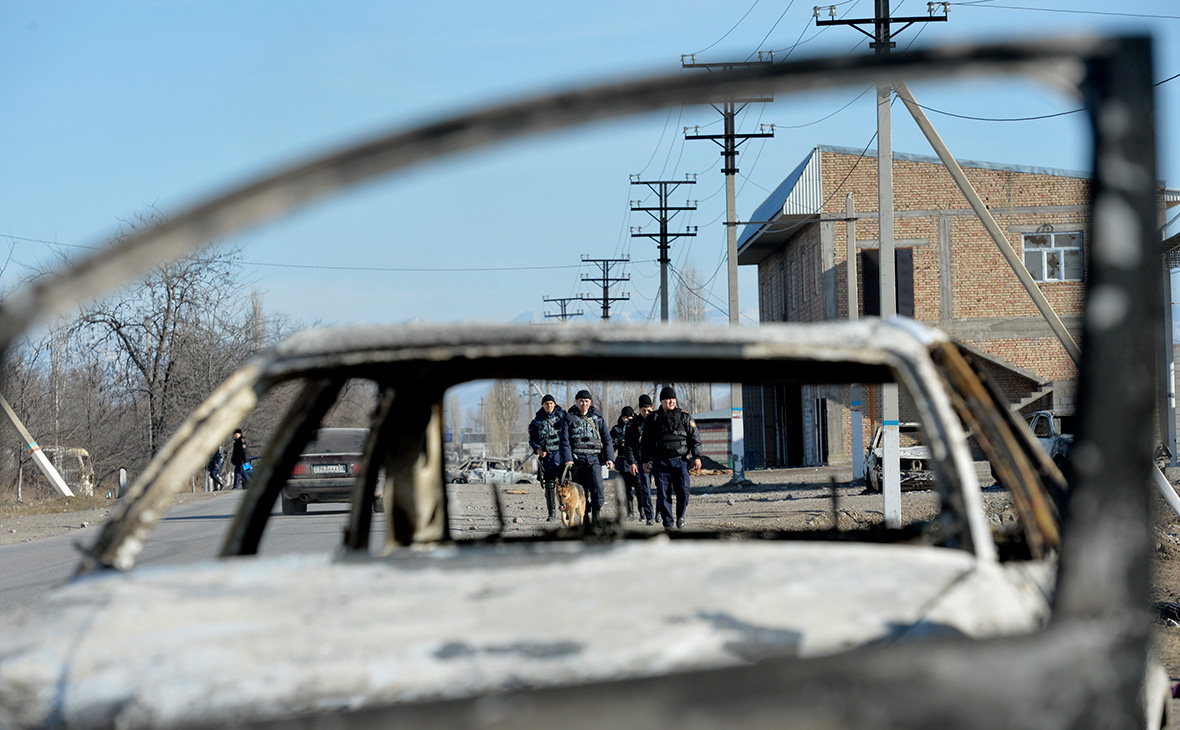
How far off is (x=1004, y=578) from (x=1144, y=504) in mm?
855

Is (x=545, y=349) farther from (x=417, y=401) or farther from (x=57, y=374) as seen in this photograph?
(x=57, y=374)

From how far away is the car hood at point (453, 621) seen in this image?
1614mm

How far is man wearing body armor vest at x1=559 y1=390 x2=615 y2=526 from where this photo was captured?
611 inches

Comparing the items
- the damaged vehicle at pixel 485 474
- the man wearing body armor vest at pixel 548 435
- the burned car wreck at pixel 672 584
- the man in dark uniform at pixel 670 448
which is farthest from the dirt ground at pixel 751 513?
the damaged vehicle at pixel 485 474

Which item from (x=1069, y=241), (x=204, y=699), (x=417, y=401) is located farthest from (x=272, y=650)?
(x=1069, y=241)

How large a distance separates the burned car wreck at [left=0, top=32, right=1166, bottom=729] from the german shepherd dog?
12.4 m

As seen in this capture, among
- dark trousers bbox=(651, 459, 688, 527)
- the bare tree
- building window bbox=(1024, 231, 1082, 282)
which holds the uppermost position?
building window bbox=(1024, 231, 1082, 282)

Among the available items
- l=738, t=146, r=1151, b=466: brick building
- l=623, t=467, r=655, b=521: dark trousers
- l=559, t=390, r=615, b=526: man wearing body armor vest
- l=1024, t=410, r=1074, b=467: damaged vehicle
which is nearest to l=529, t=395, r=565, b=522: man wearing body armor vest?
l=559, t=390, r=615, b=526: man wearing body armor vest

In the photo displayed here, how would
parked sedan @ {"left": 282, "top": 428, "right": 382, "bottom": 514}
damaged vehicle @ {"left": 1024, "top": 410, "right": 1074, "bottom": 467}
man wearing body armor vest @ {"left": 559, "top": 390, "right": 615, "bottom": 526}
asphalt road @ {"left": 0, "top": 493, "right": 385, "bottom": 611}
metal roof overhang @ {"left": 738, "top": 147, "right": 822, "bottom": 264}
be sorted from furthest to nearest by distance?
1. metal roof overhang @ {"left": 738, "top": 147, "right": 822, "bottom": 264}
2. damaged vehicle @ {"left": 1024, "top": 410, "right": 1074, "bottom": 467}
3. parked sedan @ {"left": 282, "top": 428, "right": 382, "bottom": 514}
4. man wearing body armor vest @ {"left": 559, "top": 390, "right": 615, "bottom": 526}
5. asphalt road @ {"left": 0, "top": 493, "right": 385, "bottom": 611}

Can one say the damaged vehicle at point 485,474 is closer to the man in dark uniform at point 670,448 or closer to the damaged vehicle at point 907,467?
the damaged vehicle at point 907,467

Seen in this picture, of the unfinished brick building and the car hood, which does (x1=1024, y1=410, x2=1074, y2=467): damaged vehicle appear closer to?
the unfinished brick building

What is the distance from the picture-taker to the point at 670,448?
1548cm

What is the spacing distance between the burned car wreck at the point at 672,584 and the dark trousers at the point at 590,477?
12.6m

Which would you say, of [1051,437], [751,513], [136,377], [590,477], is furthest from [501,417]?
[590,477]
